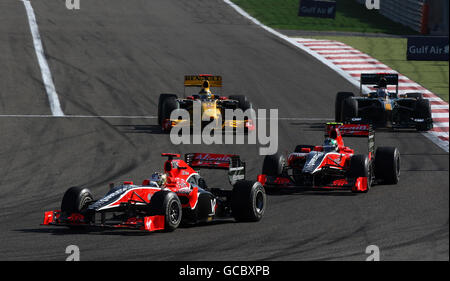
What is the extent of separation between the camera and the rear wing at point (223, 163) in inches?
592

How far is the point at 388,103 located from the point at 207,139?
19.6ft

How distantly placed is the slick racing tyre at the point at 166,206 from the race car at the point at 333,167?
4.86 m

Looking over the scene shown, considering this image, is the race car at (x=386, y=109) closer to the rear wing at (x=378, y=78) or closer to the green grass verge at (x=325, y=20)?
the rear wing at (x=378, y=78)

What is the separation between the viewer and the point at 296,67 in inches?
1490

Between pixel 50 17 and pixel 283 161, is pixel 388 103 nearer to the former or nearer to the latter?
pixel 283 161

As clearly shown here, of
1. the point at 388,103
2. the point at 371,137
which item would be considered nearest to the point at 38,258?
the point at 371,137

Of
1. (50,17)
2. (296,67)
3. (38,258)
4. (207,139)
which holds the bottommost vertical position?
(38,258)

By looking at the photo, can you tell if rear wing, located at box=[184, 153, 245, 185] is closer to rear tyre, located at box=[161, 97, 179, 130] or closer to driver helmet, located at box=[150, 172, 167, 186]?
driver helmet, located at box=[150, 172, 167, 186]

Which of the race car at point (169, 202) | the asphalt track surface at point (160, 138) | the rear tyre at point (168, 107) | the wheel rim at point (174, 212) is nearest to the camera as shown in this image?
the asphalt track surface at point (160, 138)

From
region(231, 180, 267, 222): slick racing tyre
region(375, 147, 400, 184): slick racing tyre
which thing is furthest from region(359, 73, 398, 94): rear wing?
region(231, 180, 267, 222): slick racing tyre

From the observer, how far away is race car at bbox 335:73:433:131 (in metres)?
26.9

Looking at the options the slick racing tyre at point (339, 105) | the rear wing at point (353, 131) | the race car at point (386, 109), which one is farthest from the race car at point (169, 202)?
the slick racing tyre at point (339, 105)

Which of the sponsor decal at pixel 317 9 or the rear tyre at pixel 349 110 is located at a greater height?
the sponsor decal at pixel 317 9

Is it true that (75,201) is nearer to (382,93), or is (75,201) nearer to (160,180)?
(160,180)
